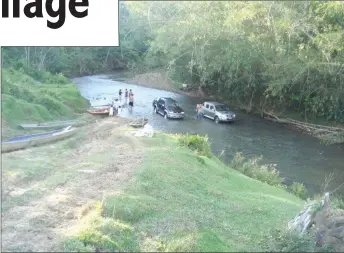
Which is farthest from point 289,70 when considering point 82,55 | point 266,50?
point 82,55

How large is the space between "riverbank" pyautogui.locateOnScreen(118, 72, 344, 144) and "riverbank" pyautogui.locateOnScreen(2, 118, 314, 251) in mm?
12398

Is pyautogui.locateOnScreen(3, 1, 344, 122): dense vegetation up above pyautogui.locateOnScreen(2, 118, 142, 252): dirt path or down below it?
above

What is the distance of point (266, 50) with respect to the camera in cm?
2544

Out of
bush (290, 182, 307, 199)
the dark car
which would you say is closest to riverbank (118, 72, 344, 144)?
the dark car

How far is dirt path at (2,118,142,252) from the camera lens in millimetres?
7047

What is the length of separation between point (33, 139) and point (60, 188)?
168 inches

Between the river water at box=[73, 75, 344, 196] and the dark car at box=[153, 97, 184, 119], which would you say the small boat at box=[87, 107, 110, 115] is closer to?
the river water at box=[73, 75, 344, 196]

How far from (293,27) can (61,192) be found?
694 inches

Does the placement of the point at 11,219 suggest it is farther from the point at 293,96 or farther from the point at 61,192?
the point at 293,96

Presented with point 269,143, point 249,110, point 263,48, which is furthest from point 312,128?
point 249,110

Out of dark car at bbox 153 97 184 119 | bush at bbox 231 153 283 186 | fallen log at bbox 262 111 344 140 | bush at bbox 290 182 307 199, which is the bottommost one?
bush at bbox 290 182 307 199

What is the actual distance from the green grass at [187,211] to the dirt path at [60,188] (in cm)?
48

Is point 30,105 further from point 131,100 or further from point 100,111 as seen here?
point 131,100

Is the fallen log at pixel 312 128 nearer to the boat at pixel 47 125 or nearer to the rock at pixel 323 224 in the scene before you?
the boat at pixel 47 125
